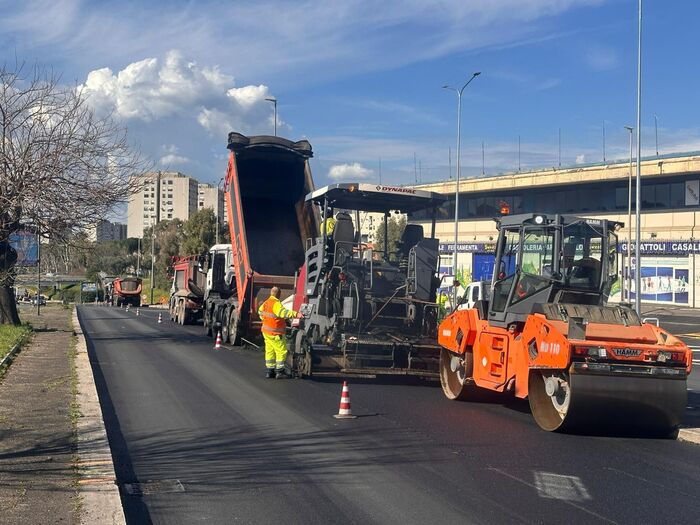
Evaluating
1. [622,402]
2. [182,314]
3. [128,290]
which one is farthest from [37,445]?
[128,290]

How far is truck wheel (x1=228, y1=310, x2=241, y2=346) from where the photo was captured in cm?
1941

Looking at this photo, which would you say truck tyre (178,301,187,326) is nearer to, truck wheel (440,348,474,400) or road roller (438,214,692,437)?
truck wheel (440,348,474,400)

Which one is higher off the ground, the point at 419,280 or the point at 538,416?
the point at 419,280

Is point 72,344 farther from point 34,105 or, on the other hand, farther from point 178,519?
point 178,519

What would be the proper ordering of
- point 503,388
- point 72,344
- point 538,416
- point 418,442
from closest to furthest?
point 418,442, point 538,416, point 503,388, point 72,344

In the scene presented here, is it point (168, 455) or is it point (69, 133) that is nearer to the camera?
point (168, 455)

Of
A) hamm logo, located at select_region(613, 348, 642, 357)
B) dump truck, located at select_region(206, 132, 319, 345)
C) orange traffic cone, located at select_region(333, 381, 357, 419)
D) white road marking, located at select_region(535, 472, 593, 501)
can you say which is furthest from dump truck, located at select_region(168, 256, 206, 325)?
white road marking, located at select_region(535, 472, 593, 501)

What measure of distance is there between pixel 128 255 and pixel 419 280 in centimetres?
9197

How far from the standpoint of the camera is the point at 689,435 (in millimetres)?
9180

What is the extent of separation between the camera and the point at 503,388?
10.3 metres

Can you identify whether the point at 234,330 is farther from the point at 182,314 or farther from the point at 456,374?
the point at 182,314

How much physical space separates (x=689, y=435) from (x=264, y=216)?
1200 centimetres

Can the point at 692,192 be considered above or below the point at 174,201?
below

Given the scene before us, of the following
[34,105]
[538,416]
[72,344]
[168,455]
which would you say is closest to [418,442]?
[538,416]
